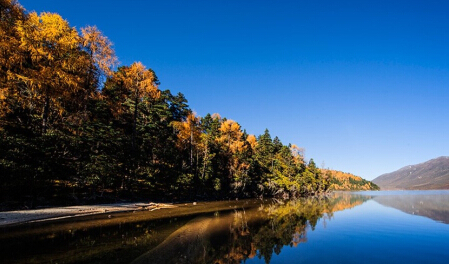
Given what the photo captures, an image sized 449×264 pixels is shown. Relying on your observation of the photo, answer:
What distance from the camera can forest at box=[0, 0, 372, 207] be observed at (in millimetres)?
15727

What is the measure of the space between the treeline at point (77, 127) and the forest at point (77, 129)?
75 mm

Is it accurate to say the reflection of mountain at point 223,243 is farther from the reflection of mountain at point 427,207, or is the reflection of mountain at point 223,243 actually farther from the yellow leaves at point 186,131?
the yellow leaves at point 186,131

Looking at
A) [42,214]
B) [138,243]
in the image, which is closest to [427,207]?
[138,243]

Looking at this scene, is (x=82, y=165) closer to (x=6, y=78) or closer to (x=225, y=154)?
(x=6, y=78)

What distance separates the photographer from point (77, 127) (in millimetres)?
21625

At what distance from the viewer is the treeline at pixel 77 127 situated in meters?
15.7

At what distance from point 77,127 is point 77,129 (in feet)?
0.64

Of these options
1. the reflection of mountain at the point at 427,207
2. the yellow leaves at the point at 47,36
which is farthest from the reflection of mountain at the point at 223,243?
the yellow leaves at the point at 47,36

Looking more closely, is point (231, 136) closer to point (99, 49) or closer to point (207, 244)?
point (99, 49)

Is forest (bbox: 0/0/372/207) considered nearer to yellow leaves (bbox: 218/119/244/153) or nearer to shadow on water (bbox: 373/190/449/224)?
yellow leaves (bbox: 218/119/244/153)

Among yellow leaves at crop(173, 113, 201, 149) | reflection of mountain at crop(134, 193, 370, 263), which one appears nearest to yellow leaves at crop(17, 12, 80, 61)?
reflection of mountain at crop(134, 193, 370, 263)

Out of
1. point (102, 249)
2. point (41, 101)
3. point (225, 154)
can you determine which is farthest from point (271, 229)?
point (225, 154)

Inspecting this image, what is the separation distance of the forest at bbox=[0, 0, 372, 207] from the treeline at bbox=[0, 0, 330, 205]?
75mm

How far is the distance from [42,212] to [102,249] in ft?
33.8
